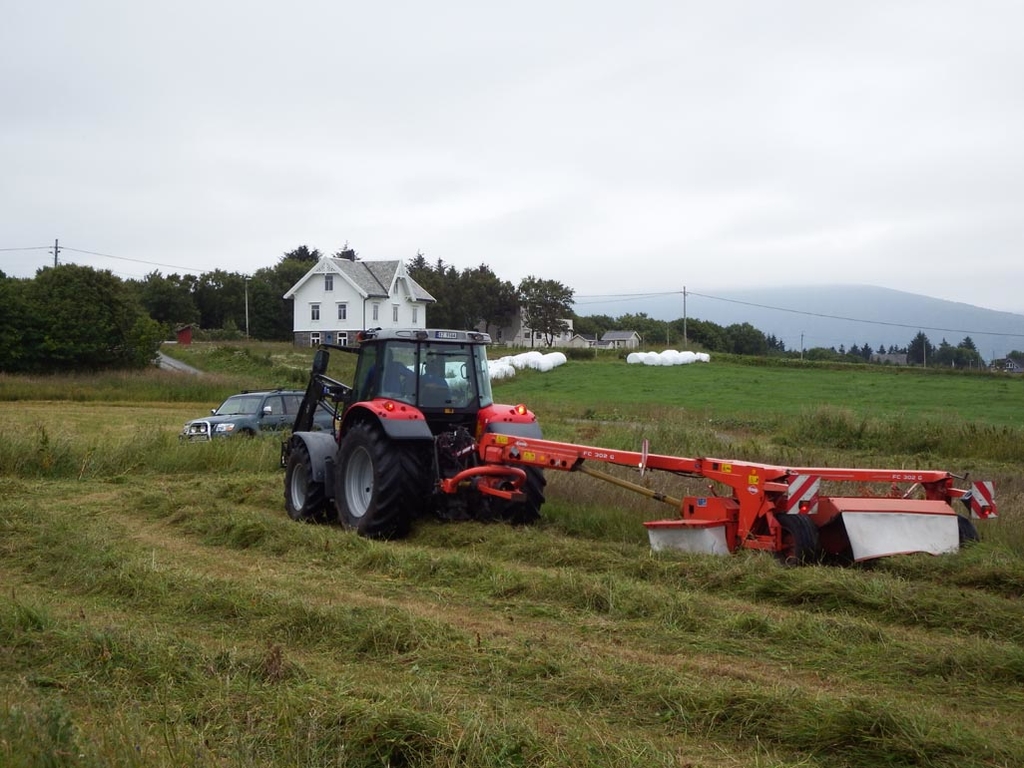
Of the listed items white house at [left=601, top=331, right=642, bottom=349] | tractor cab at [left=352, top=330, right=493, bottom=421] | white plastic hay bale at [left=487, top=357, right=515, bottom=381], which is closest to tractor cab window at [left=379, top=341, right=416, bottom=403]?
tractor cab at [left=352, top=330, right=493, bottom=421]

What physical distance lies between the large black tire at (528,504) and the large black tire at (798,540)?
2732mm

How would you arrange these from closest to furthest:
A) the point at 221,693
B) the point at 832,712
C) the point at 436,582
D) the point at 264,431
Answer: the point at 832,712, the point at 221,693, the point at 436,582, the point at 264,431

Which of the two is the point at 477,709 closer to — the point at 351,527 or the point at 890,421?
the point at 351,527

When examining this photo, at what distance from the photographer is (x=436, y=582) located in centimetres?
754

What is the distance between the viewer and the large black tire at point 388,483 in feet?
30.7

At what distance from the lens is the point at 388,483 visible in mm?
9328

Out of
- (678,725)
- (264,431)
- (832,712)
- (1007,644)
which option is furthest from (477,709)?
(264,431)

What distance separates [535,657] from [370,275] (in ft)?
166

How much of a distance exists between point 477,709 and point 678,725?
3.04 feet

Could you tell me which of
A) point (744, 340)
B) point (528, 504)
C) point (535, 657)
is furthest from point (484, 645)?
point (744, 340)

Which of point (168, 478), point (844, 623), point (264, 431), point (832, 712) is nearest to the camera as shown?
point (832, 712)

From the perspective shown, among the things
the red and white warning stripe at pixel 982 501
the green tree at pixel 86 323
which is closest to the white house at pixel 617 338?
the green tree at pixel 86 323

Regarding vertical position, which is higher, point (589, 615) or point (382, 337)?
point (382, 337)

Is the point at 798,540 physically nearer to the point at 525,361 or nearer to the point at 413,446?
the point at 413,446
